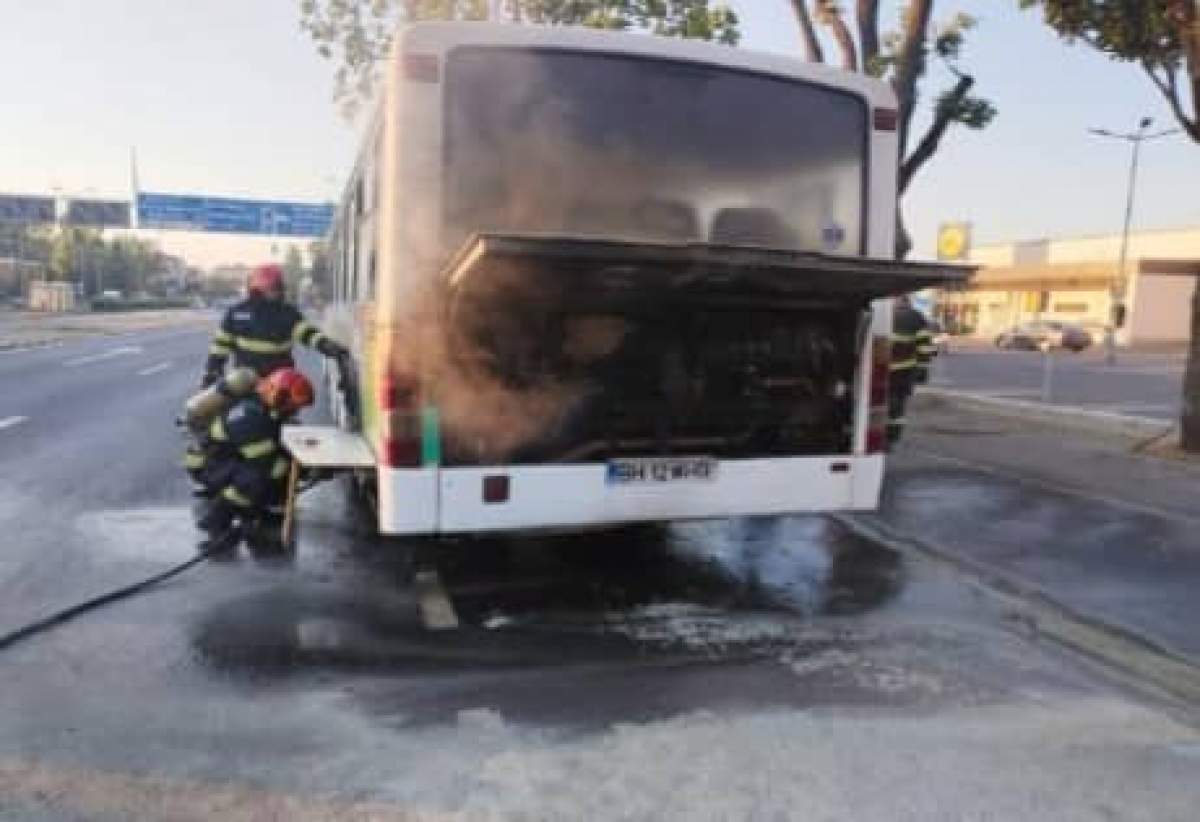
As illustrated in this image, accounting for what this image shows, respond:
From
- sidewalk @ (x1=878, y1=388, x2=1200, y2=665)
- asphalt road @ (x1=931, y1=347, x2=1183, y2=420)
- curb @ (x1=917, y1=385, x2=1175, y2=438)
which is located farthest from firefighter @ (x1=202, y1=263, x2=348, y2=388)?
asphalt road @ (x1=931, y1=347, x2=1183, y2=420)

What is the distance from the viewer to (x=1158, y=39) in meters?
11.3

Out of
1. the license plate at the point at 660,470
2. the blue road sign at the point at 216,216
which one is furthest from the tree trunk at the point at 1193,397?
the blue road sign at the point at 216,216

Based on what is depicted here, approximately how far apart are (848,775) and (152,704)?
271cm

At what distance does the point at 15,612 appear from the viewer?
5148 mm

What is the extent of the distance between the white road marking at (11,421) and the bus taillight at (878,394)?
10151mm

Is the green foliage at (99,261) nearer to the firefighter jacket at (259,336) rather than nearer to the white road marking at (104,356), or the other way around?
the white road marking at (104,356)

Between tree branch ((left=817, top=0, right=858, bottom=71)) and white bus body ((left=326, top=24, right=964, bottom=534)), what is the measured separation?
1038cm

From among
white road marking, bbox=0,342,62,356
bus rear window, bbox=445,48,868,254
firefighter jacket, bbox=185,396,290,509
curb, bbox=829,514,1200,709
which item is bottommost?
white road marking, bbox=0,342,62,356

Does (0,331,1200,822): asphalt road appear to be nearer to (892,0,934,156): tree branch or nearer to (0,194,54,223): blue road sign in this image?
(892,0,934,156): tree branch

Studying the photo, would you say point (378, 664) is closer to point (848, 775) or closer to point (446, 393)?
point (446, 393)

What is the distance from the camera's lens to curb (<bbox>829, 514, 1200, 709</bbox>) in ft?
15.5

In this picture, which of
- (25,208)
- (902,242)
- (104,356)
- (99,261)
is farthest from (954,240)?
(99,261)

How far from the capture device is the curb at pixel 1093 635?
15.5 feet

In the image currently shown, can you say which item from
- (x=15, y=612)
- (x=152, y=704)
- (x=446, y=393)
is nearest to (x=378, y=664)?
(x=152, y=704)
